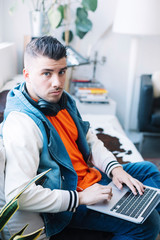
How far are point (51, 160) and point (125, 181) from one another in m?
0.34

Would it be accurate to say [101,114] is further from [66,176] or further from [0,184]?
[0,184]

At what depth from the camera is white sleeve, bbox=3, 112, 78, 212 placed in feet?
3.33

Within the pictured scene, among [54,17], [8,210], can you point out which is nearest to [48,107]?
[8,210]

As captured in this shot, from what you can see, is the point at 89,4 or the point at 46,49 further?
the point at 89,4

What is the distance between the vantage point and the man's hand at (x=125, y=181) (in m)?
1.28

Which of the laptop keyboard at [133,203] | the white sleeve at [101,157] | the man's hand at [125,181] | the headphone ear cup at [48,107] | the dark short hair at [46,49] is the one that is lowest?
the laptop keyboard at [133,203]

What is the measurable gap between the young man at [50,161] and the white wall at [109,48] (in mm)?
2012

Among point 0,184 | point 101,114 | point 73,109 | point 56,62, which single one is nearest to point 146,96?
point 101,114

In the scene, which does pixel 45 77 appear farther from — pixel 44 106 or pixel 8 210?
pixel 8 210

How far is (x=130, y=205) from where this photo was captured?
1.18m

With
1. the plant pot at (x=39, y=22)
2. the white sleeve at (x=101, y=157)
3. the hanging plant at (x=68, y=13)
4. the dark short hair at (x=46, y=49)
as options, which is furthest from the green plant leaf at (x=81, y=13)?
the dark short hair at (x=46, y=49)

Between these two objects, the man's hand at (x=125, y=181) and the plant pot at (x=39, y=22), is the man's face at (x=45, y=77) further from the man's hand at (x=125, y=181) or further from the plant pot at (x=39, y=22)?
the plant pot at (x=39, y=22)

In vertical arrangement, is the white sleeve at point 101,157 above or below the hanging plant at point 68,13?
below

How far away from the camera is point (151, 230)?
46.4 inches
